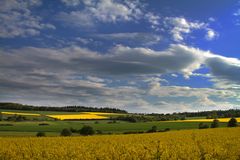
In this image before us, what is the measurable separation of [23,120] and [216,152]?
86.4m

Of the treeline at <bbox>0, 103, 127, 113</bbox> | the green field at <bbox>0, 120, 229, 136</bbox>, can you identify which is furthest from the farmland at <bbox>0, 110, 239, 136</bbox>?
the treeline at <bbox>0, 103, 127, 113</bbox>

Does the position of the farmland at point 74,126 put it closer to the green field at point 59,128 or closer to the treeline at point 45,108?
the green field at point 59,128

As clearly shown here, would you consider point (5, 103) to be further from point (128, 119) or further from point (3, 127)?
point (3, 127)

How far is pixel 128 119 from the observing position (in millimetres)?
119000

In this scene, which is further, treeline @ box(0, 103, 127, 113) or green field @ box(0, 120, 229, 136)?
treeline @ box(0, 103, 127, 113)

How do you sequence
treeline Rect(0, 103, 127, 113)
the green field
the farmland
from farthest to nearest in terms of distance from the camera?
1. treeline Rect(0, 103, 127, 113)
2. the farmland
3. the green field

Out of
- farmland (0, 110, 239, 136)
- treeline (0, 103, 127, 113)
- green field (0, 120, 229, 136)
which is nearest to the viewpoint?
green field (0, 120, 229, 136)

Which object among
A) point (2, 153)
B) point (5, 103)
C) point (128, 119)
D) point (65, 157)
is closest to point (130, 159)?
point (65, 157)

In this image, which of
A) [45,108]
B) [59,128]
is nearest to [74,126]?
[59,128]

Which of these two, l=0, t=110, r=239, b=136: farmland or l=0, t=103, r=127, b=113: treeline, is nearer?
l=0, t=110, r=239, b=136: farmland

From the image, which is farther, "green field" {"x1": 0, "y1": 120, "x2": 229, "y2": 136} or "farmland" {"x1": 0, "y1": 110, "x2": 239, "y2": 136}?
"farmland" {"x1": 0, "y1": 110, "x2": 239, "y2": 136}

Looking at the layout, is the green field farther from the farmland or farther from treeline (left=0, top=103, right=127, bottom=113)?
treeline (left=0, top=103, right=127, bottom=113)

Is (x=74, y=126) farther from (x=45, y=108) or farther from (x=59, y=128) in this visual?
(x=45, y=108)

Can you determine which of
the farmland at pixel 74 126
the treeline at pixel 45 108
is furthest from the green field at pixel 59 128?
the treeline at pixel 45 108
